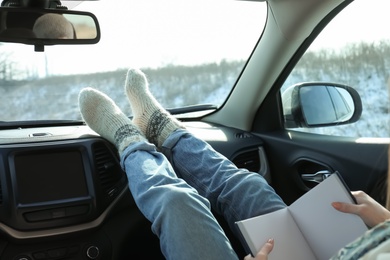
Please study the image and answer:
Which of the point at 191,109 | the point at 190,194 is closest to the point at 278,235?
the point at 190,194

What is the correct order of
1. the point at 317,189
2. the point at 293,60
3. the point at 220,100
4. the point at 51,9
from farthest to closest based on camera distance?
the point at 220,100, the point at 293,60, the point at 51,9, the point at 317,189

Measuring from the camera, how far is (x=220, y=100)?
11.0 feet

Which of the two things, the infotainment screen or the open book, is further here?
the infotainment screen

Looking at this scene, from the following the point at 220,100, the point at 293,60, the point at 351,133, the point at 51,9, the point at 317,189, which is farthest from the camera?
the point at 220,100

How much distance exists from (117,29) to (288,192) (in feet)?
4.14

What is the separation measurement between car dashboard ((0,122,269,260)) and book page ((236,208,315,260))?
978 millimetres

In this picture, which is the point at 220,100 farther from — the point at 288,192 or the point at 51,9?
the point at 51,9

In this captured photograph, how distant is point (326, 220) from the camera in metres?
1.64

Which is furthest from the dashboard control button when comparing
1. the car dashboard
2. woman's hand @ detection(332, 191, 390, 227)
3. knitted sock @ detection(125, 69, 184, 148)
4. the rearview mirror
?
woman's hand @ detection(332, 191, 390, 227)

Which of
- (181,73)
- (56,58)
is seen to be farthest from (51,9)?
(181,73)

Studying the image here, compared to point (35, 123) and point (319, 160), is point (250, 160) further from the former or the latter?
point (35, 123)

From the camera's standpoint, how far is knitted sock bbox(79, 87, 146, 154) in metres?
2.44

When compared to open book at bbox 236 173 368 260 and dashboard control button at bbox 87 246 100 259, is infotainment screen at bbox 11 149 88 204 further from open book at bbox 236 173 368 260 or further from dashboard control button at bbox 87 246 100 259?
open book at bbox 236 173 368 260

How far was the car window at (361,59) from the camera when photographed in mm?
2488
